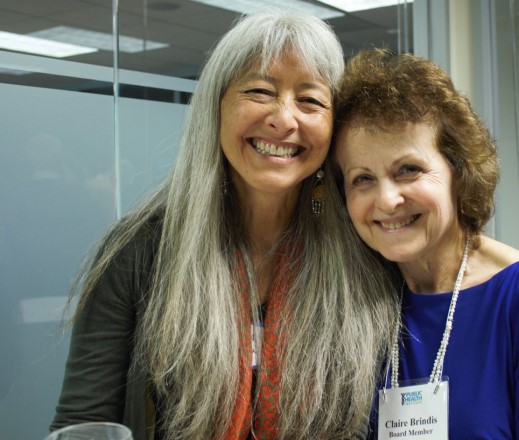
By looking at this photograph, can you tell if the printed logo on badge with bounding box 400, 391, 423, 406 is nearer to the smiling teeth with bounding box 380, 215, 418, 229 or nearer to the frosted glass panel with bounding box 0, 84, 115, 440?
the smiling teeth with bounding box 380, 215, 418, 229

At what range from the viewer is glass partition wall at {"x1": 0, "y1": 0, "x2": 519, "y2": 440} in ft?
5.44

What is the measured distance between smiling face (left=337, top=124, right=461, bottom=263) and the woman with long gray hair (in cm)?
11

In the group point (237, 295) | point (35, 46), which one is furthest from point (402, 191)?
point (35, 46)

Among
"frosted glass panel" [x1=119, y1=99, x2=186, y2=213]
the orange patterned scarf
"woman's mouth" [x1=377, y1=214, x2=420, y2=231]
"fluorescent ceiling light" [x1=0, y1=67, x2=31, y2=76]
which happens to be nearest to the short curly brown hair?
"woman's mouth" [x1=377, y1=214, x2=420, y2=231]

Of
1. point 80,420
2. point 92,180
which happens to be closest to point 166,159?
point 92,180

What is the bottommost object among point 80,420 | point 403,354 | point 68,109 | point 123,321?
point 80,420

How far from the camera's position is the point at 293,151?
166 centimetres

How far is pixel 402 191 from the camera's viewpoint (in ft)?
5.08

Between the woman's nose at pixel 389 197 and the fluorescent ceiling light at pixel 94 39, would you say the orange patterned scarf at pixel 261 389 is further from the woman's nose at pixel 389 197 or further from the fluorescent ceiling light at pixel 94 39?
the fluorescent ceiling light at pixel 94 39

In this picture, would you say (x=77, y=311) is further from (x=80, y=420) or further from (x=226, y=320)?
(x=226, y=320)

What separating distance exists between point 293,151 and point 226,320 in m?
0.44

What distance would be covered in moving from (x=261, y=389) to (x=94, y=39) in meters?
1.04

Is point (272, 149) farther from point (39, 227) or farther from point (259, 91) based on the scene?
point (39, 227)

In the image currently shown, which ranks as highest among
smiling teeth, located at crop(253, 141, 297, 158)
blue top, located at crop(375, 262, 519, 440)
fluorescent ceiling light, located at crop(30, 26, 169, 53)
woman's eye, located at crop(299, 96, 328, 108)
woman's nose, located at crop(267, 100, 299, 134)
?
fluorescent ceiling light, located at crop(30, 26, 169, 53)
